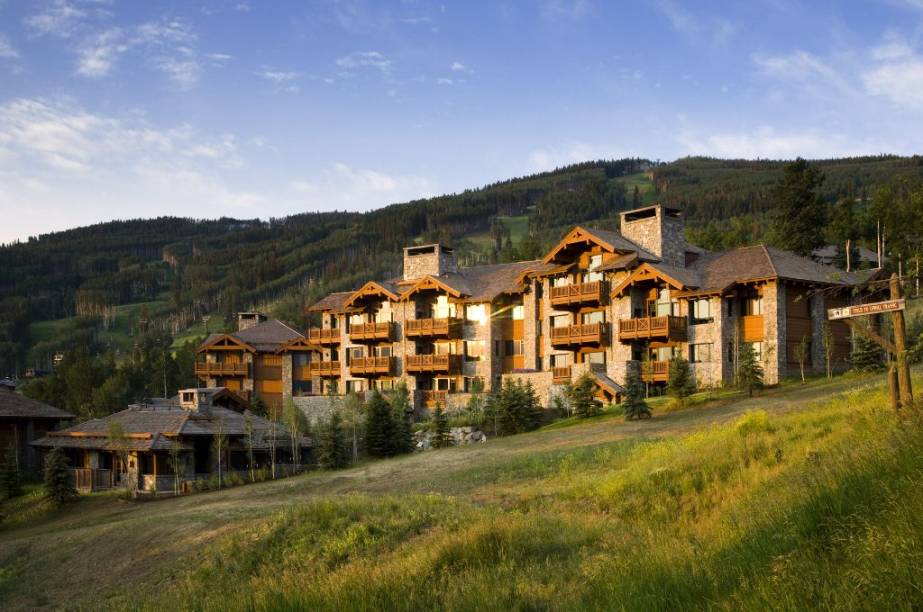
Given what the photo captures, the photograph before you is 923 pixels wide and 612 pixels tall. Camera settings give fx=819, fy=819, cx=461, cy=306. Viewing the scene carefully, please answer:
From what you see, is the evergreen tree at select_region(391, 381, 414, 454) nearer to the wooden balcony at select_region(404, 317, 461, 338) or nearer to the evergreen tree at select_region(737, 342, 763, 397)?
the wooden balcony at select_region(404, 317, 461, 338)

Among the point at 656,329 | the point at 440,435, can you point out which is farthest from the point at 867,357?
the point at 440,435

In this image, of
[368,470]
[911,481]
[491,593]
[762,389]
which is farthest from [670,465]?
[762,389]

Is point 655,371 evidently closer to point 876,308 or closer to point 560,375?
point 560,375

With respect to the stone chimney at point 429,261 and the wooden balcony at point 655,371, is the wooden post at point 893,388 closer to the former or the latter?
the wooden balcony at point 655,371

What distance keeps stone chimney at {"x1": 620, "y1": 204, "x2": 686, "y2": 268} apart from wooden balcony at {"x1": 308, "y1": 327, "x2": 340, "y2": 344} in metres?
27.8

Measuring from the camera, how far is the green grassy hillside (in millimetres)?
8750

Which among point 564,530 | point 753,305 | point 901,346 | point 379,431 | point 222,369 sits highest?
point 753,305

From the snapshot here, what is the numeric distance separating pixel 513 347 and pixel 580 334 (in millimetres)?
8905

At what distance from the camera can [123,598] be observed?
20.2 m

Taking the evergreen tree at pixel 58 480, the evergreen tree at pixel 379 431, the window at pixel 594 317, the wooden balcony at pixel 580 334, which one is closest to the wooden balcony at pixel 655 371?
the wooden balcony at pixel 580 334

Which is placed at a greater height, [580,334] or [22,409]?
[580,334]

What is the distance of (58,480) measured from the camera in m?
44.7

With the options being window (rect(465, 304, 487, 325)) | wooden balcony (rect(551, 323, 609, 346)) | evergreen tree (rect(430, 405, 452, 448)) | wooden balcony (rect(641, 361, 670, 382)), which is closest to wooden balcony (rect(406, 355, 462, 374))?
window (rect(465, 304, 487, 325))

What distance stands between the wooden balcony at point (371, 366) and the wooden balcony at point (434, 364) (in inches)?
103
